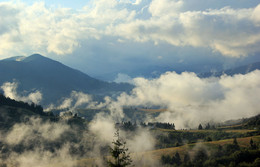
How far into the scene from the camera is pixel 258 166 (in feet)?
652

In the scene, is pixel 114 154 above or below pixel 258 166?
above

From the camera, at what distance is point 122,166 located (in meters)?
64.6

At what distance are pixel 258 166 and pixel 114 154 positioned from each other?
180290mm

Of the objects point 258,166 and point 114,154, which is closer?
point 114,154

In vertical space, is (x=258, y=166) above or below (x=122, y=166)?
below

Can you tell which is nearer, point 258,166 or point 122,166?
point 122,166

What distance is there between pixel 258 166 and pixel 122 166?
179 m

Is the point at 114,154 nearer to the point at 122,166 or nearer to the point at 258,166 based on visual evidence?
the point at 122,166

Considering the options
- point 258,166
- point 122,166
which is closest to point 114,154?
point 122,166

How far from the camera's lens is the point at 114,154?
215ft

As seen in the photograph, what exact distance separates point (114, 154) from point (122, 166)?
3827 mm
